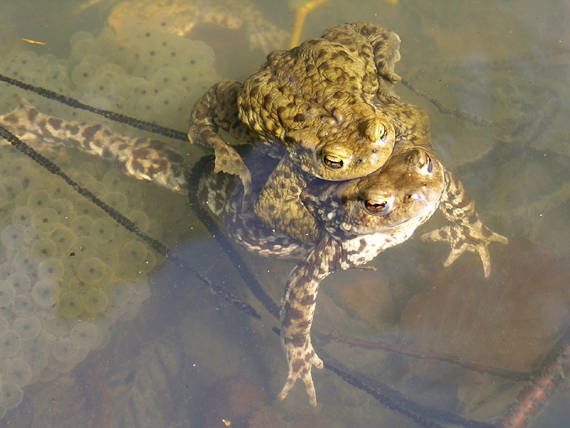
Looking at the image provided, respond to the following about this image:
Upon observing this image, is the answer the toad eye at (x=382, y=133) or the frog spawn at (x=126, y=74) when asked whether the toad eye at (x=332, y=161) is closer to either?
the toad eye at (x=382, y=133)

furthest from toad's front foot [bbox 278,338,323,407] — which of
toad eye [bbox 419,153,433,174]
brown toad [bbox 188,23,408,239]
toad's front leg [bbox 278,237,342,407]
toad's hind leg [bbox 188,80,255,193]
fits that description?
toad eye [bbox 419,153,433,174]

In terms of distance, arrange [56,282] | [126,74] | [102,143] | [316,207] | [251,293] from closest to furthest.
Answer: [316,207]
[56,282]
[251,293]
[102,143]
[126,74]

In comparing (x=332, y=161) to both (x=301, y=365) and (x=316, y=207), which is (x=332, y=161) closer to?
(x=316, y=207)

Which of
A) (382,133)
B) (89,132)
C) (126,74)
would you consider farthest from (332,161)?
(126,74)

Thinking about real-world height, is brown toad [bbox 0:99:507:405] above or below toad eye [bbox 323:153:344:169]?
below

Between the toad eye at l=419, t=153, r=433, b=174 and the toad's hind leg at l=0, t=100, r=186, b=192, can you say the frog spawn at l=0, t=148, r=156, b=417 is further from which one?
the toad eye at l=419, t=153, r=433, b=174

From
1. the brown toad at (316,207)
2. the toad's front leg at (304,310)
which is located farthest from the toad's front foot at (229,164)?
the toad's front leg at (304,310)
